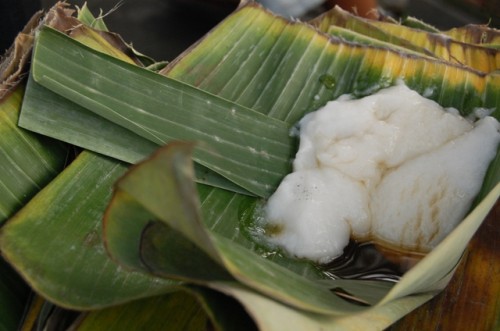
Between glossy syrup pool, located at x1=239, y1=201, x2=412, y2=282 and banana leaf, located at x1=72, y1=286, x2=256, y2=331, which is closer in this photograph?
banana leaf, located at x1=72, y1=286, x2=256, y2=331

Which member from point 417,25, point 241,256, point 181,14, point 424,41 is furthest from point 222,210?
point 181,14

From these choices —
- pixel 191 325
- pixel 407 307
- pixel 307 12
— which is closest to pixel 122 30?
pixel 307 12

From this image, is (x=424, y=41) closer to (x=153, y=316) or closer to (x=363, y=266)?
(x=363, y=266)

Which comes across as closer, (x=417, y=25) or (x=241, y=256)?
(x=241, y=256)

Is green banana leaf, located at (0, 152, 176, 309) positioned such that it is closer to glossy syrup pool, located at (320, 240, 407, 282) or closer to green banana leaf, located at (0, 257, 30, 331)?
green banana leaf, located at (0, 257, 30, 331)

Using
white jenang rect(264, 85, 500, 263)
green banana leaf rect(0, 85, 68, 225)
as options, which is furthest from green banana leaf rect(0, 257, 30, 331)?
white jenang rect(264, 85, 500, 263)

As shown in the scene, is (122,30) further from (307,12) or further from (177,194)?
(177,194)

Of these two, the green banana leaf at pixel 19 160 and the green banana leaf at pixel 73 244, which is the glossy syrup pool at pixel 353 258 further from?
the green banana leaf at pixel 19 160

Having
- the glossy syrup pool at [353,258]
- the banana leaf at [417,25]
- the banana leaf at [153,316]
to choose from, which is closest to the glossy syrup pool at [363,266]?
the glossy syrup pool at [353,258]
